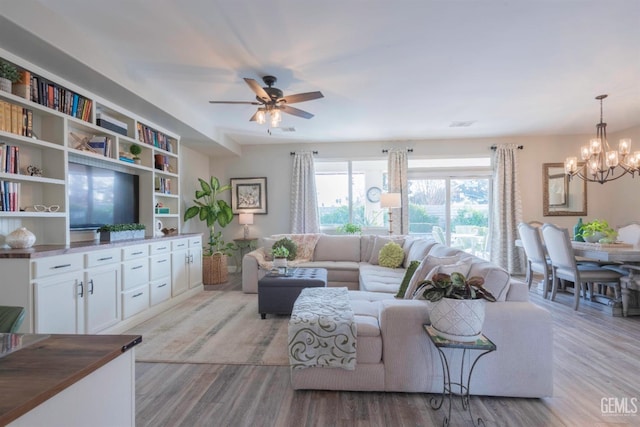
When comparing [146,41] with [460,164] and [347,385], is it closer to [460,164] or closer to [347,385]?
[347,385]

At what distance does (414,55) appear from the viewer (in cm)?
289

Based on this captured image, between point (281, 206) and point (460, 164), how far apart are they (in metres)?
3.70

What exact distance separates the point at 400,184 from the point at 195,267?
13.1ft

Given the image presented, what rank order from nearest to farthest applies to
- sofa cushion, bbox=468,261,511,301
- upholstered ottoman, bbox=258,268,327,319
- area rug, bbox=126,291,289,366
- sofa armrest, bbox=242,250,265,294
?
sofa cushion, bbox=468,261,511,301 → area rug, bbox=126,291,289,366 → upholstered ottoman, bbox=258,268,327,319 → sofa armrest, bbox=242,250,265,294

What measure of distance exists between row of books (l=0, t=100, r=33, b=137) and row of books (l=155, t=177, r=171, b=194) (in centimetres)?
177

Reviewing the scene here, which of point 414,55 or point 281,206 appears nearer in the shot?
point 414,55

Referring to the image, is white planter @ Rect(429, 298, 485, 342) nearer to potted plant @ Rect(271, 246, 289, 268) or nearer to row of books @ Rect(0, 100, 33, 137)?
potted plant @ Rect(271, 246, 289, 268)

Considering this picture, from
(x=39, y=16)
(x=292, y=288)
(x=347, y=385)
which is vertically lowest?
(x=347, y=385)

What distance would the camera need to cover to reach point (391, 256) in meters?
4.50

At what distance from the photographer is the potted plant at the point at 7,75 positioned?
2.31 m

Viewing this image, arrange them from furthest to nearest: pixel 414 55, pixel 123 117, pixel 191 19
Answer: pixel 123 117
pixel 414 55
pixel 191 19

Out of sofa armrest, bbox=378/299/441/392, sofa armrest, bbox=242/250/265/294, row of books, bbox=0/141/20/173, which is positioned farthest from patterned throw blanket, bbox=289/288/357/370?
sofa armrest, bbox=242/250/265/294

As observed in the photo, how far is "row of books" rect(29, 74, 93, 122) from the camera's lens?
258 centimetres

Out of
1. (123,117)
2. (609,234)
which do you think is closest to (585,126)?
(609,234)
